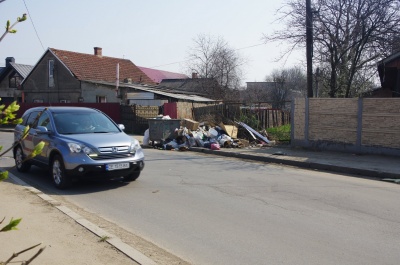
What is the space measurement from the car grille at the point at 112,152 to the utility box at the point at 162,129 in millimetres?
9118

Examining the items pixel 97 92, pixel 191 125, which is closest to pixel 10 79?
pixel 97 92

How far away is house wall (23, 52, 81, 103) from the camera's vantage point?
33.7 metres

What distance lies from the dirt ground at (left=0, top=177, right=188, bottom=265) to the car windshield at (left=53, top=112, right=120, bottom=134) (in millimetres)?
2550

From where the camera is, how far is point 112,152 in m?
8.20

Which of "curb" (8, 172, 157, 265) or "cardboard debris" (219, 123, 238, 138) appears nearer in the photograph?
"curb" (8, 172, 157, 265)

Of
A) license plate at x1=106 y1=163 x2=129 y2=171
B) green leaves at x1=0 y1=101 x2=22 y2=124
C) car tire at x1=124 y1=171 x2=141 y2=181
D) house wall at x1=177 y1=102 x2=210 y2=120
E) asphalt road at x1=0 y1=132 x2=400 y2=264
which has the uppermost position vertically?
house wall at x1=177 y1=102 x2=210 y2=120

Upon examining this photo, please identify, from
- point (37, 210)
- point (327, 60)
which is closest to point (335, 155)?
point (327, 60)

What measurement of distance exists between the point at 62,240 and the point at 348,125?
37.7 feet

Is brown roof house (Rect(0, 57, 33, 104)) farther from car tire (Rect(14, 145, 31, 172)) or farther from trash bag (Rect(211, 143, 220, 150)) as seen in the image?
car tire (Rect(14, 145, 31, 172))

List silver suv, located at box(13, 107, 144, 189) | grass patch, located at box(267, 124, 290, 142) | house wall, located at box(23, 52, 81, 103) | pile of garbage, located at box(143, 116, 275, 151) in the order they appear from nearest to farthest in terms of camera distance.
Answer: silver suv, located at box(13, 107, 144, 189) → pile of garbage, located at box(143, 116, 275, 151) → grass patch, located at box(267, 124, 290, 142) → house wall, located at box(23, 52, 81, 103)

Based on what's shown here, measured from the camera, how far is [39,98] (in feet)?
121

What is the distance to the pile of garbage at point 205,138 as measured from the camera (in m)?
16.6

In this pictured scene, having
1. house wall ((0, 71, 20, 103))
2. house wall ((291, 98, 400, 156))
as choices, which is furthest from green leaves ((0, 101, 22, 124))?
house wall ((0, 71, 20, 103))

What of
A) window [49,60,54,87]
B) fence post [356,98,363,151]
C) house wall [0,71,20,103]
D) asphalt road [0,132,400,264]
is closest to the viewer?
asphalt road [0,132,400,264]
